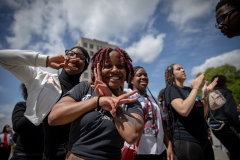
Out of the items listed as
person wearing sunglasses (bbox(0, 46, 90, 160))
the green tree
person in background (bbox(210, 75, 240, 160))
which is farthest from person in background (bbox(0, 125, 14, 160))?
the green tree

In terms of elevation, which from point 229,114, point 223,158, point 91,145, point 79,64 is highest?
point 79,64

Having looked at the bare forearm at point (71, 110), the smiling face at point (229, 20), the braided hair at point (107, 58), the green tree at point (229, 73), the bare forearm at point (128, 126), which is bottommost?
the bare forearm at point (128, 126)

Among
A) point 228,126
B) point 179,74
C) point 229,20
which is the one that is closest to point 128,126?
point 229,20

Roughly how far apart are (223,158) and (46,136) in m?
6.32

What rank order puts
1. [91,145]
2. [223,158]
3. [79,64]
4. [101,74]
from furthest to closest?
1. [223,158]
2. [79,64]
3. [101,74]
4. [91,145]

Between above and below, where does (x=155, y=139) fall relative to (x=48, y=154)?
above

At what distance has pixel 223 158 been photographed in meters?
5.52

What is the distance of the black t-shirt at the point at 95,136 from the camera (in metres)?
1.31

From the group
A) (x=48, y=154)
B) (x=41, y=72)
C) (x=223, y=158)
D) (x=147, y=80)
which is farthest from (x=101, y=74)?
(x=223, y=158)

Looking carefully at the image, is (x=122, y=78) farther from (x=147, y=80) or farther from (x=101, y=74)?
(x=147, y=80)

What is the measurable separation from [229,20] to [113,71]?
5.30ft

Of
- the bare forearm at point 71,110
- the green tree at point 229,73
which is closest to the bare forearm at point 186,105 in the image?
the bare forearm at point 71,110

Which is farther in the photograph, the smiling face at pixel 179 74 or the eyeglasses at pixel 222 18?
the smiling face at pixel 179 74

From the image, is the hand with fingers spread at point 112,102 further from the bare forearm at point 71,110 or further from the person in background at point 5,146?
the person in background at point 5,146
